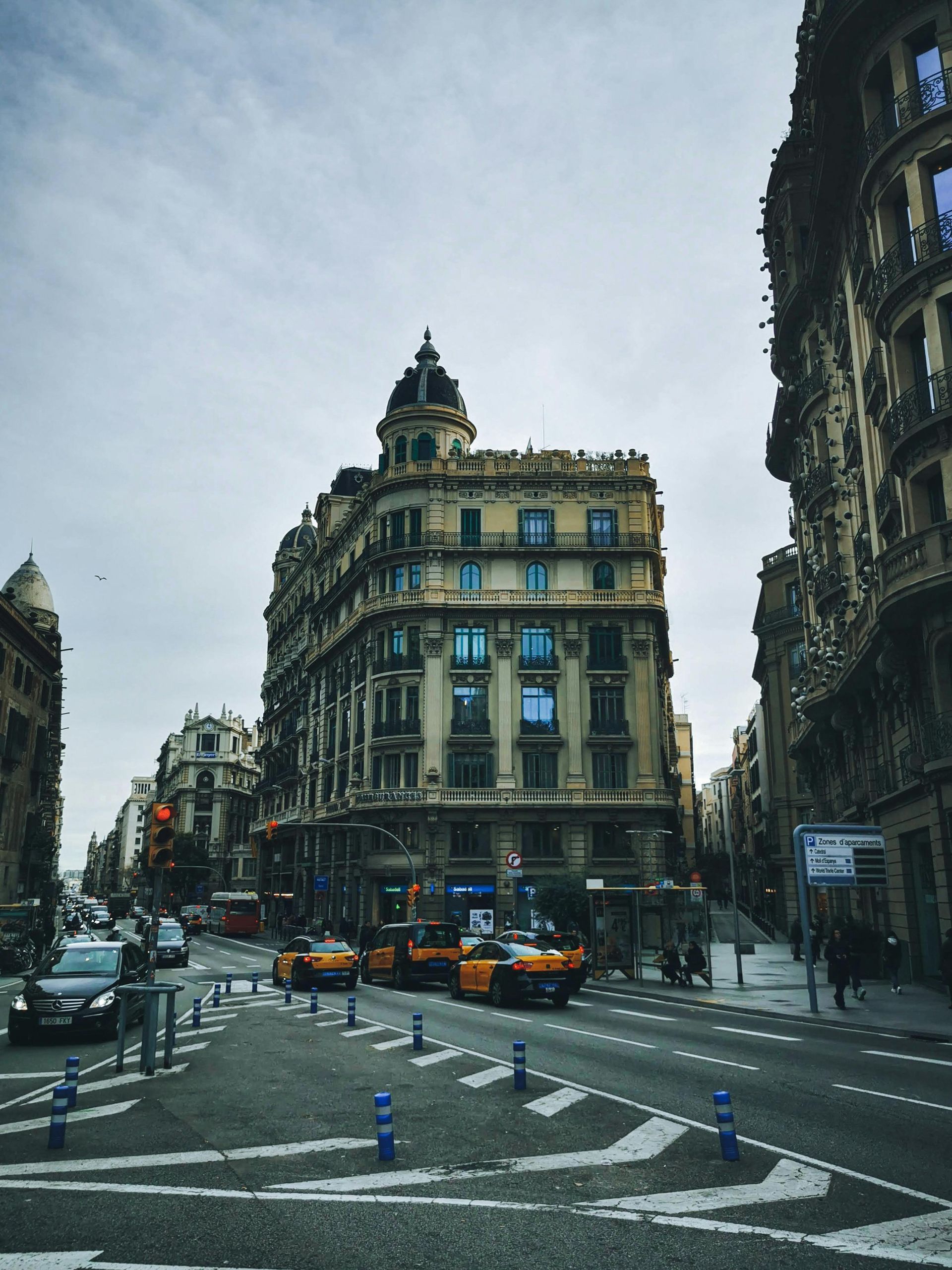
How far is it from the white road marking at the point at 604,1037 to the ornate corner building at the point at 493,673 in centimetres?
2998

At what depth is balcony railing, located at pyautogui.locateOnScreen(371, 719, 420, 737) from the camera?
5344 cm

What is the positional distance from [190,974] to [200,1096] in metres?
24.4

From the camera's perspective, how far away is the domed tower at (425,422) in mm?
59250

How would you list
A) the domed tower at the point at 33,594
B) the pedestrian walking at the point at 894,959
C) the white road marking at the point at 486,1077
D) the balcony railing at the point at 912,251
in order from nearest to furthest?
the white road marking at the point at 486,1077 → the balcony railing at the point at 912,251 → the pedestrian walking at the point at 894,959 → the domed tower at the point at 33,594

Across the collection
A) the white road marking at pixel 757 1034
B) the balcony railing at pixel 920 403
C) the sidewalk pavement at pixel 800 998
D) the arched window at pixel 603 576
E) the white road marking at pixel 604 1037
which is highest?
the arched window at pixel 603 576

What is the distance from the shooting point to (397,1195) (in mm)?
8086

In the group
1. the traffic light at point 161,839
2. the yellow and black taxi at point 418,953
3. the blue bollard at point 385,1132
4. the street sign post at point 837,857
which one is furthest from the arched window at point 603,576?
the blue bollard at point 385,1132

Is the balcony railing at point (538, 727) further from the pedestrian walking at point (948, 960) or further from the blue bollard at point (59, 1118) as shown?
the blue bollard at point (59, 1118)

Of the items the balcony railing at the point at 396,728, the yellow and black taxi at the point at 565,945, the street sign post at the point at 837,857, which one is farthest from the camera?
the balcony railing at the point at 396,728

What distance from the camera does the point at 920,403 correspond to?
2500 cm

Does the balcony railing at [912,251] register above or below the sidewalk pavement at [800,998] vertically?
above

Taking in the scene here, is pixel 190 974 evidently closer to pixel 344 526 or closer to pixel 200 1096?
pixel 200 1096

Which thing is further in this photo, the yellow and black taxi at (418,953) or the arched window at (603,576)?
the arched window at (603,576)

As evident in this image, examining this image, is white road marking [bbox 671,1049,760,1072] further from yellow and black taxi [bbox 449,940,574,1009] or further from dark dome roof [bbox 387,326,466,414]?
dark dome roof [bbox 387,326,466,414]
